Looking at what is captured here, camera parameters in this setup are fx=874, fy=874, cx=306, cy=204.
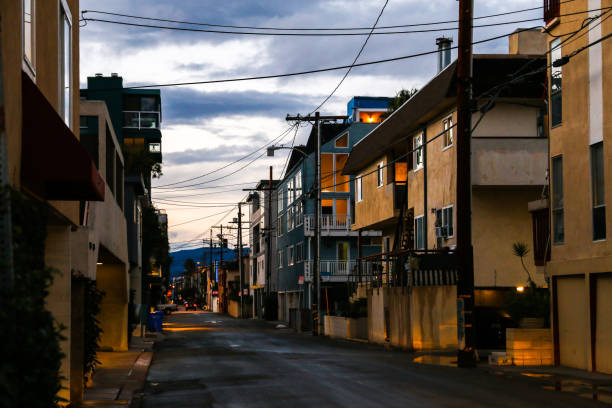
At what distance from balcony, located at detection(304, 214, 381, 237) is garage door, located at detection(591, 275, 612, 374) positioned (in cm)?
3942

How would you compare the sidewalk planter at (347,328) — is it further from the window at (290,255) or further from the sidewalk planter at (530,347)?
the window at (290,255)

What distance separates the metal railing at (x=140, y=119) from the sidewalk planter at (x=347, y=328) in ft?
98.4

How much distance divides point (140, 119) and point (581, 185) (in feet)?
167

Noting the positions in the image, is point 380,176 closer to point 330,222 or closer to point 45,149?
point 330,222

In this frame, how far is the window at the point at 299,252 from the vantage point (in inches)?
2542

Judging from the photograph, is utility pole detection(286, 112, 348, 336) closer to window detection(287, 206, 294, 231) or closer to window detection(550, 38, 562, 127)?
window detection(550, 38, 562, 127)

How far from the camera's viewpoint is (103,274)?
28.5 meters

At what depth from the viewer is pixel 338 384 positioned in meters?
17.8

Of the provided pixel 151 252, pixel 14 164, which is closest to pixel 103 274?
pixel 14 164

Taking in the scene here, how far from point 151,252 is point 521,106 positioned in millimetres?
28929

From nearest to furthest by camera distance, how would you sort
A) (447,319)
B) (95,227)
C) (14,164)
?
(14,164), (95,227), (447,319)

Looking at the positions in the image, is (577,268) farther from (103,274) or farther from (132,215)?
(132,215)

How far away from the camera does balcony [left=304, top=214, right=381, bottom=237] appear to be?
199 ft

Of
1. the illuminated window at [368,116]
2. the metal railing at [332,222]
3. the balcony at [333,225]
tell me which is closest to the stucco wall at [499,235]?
the balcony at [333,225]
